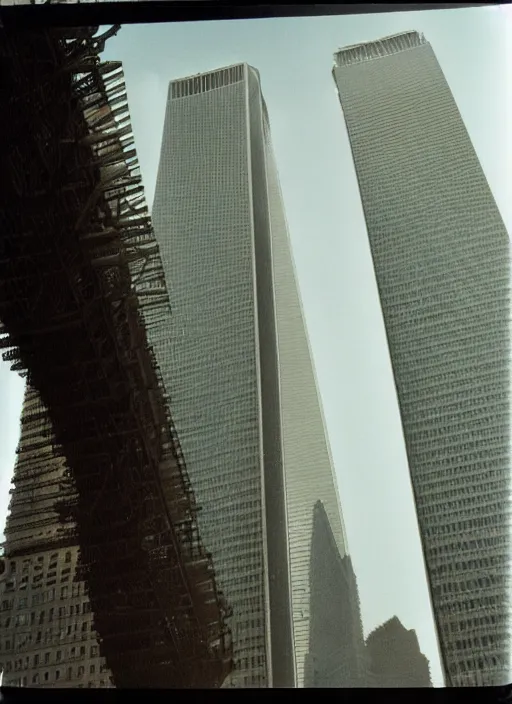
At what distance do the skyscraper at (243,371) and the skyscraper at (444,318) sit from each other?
0.29 meters

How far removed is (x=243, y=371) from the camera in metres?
1.64

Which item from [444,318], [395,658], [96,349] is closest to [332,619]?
[395,658]

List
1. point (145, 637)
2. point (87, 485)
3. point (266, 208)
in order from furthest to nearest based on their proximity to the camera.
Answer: point (266, 208)
point (87, 485)
point (145, 637)

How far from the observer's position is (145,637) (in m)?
1.44

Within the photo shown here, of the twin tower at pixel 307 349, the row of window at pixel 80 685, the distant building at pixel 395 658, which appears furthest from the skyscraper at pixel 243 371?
the row of window at pixel 80 685

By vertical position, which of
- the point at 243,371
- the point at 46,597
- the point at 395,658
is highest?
the point at 243,371

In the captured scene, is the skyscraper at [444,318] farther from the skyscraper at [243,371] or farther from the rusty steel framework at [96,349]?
the rusty steel framework at [96,349]

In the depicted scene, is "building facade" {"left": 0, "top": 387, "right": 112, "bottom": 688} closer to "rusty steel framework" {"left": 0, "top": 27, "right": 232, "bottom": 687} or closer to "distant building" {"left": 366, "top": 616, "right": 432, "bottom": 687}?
"rusty steel framework" {"left": 0, "top": 27, "right": 232, "bottom": 687}

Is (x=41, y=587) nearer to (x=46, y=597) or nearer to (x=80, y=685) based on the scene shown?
(x=46, y=597)

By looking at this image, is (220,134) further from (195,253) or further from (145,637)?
(145,637)

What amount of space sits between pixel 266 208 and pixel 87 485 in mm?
927

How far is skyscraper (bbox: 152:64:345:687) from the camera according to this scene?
139 centimetres

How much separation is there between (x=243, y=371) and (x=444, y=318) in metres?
0.77

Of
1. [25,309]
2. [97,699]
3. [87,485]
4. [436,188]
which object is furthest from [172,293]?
[436,188]
